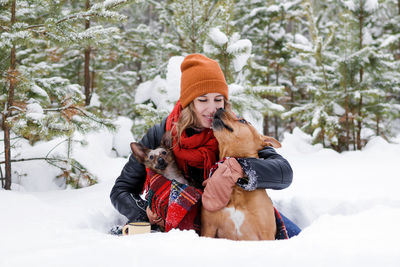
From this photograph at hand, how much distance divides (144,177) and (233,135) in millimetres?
1058

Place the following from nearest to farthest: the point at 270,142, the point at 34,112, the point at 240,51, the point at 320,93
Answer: the point at 270,142 → the point at 34,112 → the point at 240,51 → the point at 320,93

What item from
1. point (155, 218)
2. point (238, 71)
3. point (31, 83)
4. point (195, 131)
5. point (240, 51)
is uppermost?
point (240, 51)

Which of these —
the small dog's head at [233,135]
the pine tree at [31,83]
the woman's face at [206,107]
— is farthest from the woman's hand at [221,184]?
the pine tree at [31,83]

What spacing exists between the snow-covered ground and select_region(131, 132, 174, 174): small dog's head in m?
0.65

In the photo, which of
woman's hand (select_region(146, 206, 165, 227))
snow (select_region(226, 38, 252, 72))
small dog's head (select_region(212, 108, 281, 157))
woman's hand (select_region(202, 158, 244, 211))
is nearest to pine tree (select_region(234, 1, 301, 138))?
snow (select_region(226, 38, 252, 72))

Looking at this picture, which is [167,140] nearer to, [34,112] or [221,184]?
[221,184]

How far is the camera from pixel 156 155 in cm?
230

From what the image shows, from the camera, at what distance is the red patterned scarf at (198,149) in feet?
7.27

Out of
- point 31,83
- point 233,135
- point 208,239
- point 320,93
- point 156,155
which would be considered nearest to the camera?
point 208,239

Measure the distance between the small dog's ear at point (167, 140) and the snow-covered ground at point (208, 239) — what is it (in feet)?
2.88

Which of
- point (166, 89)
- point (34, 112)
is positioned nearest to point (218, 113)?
point (34, 112)

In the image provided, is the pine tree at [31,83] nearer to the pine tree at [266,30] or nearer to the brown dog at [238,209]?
the brown dog at [238,209]

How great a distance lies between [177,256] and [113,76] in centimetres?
990

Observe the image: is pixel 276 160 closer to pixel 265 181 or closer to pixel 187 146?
pixel 265 181
